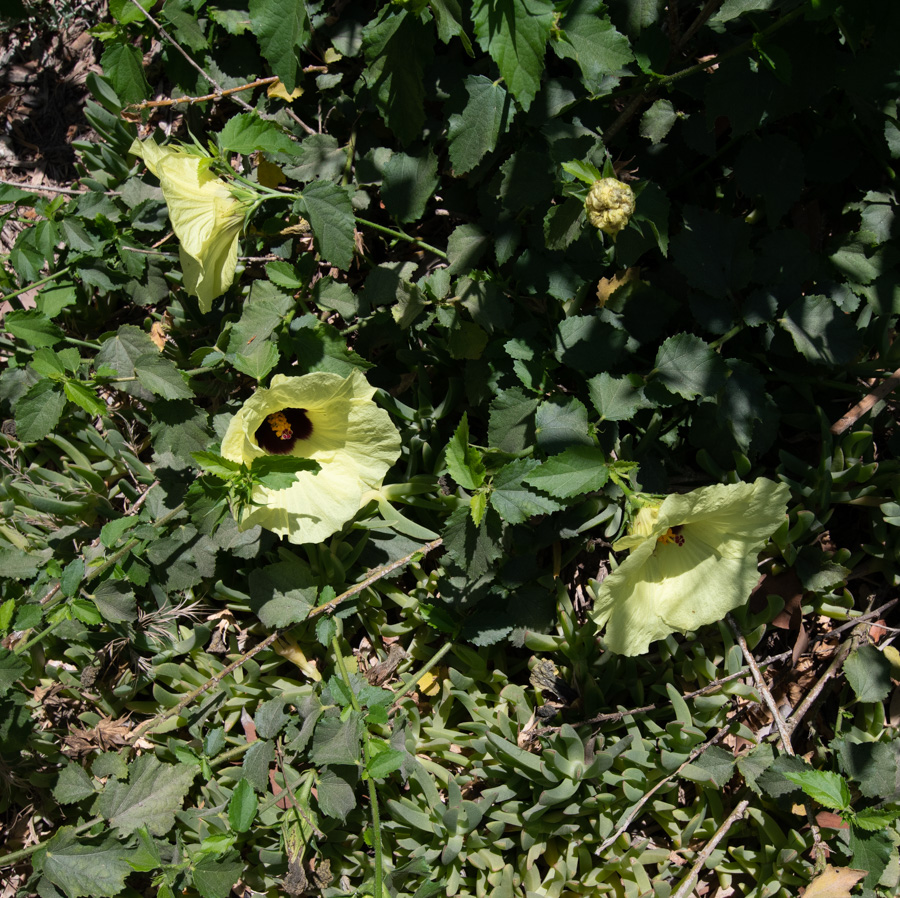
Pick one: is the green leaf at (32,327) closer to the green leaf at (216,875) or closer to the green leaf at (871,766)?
the green leaf at (216,875)

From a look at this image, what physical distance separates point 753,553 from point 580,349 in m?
0.67

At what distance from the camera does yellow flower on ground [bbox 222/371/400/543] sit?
1832mm

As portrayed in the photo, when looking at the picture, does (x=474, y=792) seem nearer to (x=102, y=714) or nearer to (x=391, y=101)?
(x=102, y=714)

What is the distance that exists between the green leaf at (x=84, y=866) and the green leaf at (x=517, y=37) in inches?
87.8

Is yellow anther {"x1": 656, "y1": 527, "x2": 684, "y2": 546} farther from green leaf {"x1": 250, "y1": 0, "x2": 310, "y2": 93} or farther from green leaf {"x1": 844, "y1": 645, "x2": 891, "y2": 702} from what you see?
green leaf {"x1": 250, "y1": 0, "x2": 310, "y2": 93}

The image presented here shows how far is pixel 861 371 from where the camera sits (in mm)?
2039

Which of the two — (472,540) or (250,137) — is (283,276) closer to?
(250,137)

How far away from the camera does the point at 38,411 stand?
227 cm

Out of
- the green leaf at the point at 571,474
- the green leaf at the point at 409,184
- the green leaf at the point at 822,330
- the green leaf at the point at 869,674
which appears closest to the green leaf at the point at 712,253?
the green leaf at the point at 822,330

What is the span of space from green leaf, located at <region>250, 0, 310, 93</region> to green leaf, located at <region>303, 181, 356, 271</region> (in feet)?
0.91

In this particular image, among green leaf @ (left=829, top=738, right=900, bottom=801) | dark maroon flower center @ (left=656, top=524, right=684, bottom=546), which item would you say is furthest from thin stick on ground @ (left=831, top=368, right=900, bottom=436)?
green leaf @ (left=829, top=738, right=900, bottom=801)

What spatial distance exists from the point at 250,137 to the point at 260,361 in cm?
59

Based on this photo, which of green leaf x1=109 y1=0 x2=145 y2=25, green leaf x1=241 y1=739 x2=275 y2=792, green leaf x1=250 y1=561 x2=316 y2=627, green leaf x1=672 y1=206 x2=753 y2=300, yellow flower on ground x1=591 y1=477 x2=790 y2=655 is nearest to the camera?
yellow flower on ground x1=591 y1=477 x2=790 y2=655

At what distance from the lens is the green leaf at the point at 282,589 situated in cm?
221
